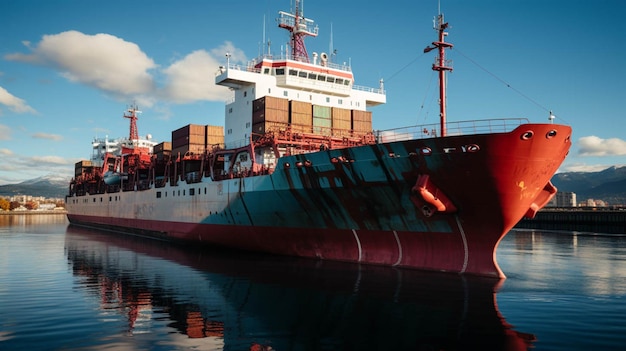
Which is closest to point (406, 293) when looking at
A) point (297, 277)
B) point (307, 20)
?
point (297, 277)

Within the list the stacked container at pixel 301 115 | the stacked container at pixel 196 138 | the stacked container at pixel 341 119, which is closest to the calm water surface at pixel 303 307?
the stacked container at pixel 301 115

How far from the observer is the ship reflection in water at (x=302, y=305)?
10062mm

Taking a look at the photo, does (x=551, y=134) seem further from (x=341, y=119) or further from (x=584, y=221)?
(x=584, y=221)

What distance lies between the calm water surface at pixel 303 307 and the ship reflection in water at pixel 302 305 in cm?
4

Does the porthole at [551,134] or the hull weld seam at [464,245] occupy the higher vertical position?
the porthole at [551,134]

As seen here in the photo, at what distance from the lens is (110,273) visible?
1983cm

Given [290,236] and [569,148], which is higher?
[569,148]

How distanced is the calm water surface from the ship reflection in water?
4 cm

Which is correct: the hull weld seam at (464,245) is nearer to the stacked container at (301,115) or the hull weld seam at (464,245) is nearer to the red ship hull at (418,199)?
the red ship hull at (418,199)

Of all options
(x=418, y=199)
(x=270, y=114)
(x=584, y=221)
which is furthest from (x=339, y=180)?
(x=584, y=221)

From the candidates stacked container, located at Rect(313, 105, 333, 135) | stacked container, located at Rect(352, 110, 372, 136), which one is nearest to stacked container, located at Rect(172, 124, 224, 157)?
stacked container, located at Rect(313, 105, 333, 135)

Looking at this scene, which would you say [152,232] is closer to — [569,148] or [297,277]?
[297,277]

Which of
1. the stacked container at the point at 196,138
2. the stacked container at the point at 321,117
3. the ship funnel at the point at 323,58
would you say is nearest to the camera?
the stacked container at the point at 321,117

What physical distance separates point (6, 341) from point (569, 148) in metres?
19.5
